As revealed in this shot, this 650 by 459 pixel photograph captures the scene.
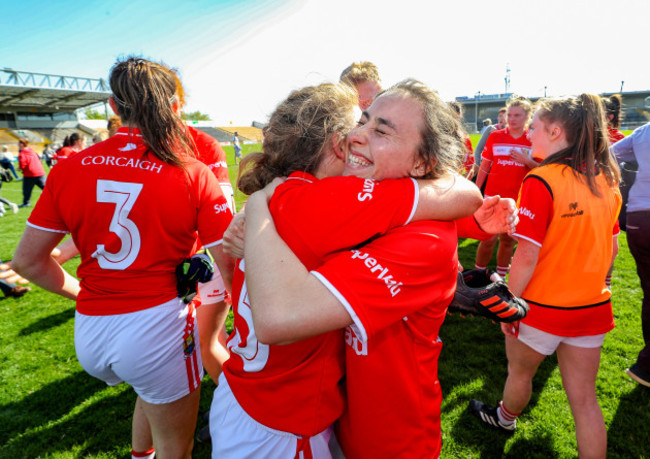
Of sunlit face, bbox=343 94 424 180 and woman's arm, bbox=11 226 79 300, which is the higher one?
sunlit face, bbox=343 94 424 180

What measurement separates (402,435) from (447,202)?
2.86 feet

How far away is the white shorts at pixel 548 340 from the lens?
6.89 feet

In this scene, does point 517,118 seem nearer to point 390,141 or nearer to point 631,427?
point 631,427

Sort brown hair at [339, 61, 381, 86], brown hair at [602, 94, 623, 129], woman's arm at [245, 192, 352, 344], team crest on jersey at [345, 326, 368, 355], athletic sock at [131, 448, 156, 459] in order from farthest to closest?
brown hair at [602, 94, 623, 129] < brown hair at [339, 61, 381, 86] < athletic sock at [131, 448, 156, 459] < team crest on jersey at [345, 326, 368, 355] < woman's arm at [245, 192, 352, 344]

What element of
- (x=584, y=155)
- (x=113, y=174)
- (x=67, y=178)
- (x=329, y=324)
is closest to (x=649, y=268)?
(x=584, y=155)

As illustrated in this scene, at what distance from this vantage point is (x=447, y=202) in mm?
1201

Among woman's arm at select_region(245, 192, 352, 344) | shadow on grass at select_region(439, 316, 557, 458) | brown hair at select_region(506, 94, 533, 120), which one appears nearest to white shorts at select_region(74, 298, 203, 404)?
woman's arm at select_region(245, 192, 352, 344)

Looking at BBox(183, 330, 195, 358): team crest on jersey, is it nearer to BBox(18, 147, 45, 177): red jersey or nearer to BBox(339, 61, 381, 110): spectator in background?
BBox(339, 61, 381, 110): spectator in background

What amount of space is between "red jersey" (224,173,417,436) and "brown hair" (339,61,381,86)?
2.51m

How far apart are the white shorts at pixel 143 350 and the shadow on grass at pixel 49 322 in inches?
147

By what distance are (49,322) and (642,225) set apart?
6.99 meters

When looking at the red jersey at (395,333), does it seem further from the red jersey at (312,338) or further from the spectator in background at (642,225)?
the spectator in background at (642,225)

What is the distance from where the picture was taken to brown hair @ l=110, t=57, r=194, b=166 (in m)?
1.87

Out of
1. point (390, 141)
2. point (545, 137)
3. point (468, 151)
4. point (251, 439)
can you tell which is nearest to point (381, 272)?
point (390, 141)
